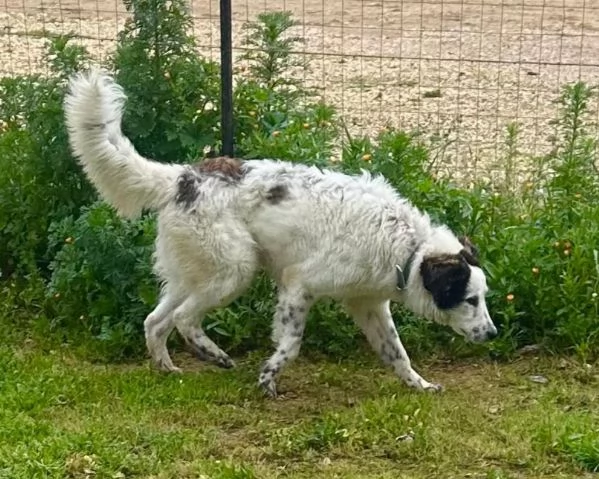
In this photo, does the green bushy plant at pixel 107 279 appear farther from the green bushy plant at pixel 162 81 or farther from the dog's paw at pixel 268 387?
the dog's paw at pixel 268 387

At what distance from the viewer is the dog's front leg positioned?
6254 mm

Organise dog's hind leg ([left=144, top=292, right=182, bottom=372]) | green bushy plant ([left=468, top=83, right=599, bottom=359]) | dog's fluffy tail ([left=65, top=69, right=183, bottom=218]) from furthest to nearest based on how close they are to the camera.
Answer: green bushy plant ([left=468, top=83, right=599, bottom=359]) < dog's hind leg ([left=144, top=292, right=182, bottom=372]) < dog's fluffy tail ([left=65, top=69, right=183, bottom=218])

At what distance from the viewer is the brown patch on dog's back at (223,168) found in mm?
6213

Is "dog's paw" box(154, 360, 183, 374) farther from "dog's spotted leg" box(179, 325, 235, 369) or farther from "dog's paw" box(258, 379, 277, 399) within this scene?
"dog's paw" box(258, 379, 277, 399)

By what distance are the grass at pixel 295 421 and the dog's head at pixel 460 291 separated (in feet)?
1.22

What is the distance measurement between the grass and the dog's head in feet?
1.22

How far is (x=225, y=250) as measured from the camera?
239 inches

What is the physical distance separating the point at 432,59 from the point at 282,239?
426 centimetres

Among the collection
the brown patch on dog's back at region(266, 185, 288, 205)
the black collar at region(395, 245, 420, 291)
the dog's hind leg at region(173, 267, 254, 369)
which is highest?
the brown patch on dog's back at region(266, 185, 288, 205)

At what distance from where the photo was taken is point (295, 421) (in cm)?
585

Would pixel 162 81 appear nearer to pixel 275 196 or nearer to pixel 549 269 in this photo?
pixel 275 196

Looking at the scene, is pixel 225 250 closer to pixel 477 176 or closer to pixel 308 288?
pixel 308 288

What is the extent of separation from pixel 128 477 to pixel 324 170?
7.01ft

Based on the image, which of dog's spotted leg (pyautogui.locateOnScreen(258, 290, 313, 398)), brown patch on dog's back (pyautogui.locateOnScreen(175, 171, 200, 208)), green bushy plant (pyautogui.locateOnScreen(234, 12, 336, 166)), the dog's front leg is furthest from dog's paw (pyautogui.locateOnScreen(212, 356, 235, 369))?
green bushy plant (pyautogui.locateOnScreen(234, 12, 336, 166))
